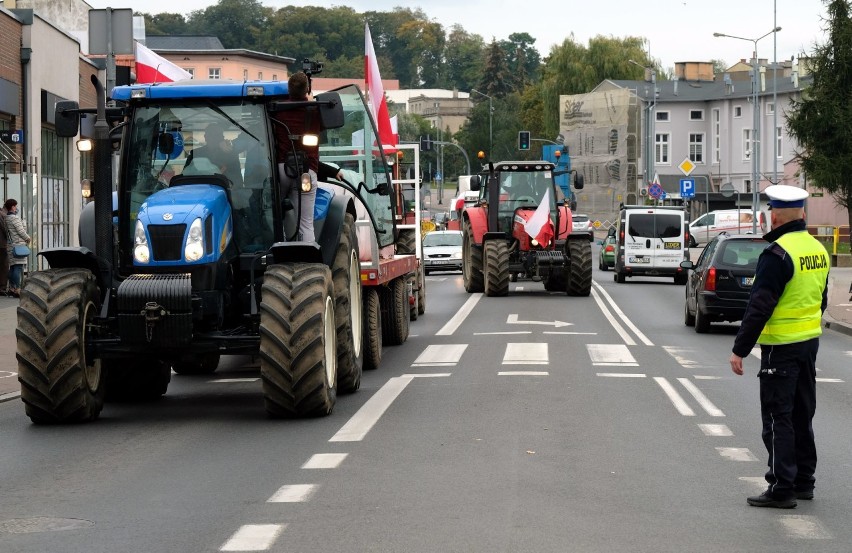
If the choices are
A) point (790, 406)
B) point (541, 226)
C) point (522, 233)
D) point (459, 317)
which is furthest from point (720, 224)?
point (790, 406)

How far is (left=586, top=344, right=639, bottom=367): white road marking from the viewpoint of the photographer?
17641 millimetres

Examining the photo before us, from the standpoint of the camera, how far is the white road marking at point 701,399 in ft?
42.3

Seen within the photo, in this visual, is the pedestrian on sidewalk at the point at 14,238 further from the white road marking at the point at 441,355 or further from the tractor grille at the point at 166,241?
the tractor grille at the point at 166,241

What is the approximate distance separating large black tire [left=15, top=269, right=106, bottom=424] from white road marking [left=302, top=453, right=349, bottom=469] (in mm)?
2589

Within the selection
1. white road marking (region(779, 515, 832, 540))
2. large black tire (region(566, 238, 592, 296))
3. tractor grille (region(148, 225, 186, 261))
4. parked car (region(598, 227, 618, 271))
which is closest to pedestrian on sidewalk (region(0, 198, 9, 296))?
large black tire (region(566, 238, 592, 296))

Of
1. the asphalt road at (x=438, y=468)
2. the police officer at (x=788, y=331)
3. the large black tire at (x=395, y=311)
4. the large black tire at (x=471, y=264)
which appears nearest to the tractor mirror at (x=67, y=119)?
the asphalt road at (x=438, y=468)

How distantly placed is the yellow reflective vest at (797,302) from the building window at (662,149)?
101111 mm

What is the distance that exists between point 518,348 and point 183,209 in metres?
8.43

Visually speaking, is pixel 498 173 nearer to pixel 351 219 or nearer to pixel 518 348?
pixel 518 348

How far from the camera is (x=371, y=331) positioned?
1661 centimetres

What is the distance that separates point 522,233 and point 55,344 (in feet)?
74.1

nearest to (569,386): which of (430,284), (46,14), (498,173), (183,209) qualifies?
(183,209)

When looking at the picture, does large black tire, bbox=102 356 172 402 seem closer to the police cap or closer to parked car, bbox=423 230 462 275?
the police cap

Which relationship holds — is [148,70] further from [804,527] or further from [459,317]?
[804,527]
